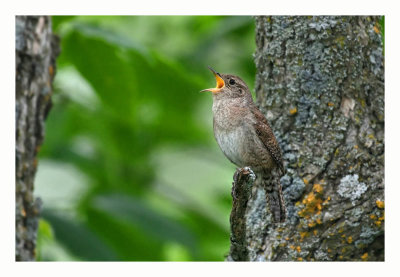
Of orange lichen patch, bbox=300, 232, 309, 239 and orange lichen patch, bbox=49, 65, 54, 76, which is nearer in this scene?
orange lichen patch, bbox=300, 232, 309, 239

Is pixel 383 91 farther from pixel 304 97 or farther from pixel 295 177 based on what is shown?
pixel 295 177

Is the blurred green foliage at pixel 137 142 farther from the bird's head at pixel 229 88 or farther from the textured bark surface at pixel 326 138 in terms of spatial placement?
the textured bark surface at pixel 326 138

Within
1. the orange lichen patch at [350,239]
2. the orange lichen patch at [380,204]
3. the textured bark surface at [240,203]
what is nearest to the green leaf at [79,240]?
the textured bark surface at [240,203]

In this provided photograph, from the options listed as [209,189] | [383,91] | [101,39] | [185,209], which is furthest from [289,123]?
[209,189]

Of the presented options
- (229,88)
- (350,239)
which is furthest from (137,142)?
(350,239)

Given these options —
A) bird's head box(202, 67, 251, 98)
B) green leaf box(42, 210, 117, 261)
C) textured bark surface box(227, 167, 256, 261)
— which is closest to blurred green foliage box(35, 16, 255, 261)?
green leaf box(42, 210, 117, 261)

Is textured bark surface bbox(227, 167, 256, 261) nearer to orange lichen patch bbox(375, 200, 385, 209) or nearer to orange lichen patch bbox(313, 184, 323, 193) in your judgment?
orange lichen patch bbox(313, 184, 323, 193)
